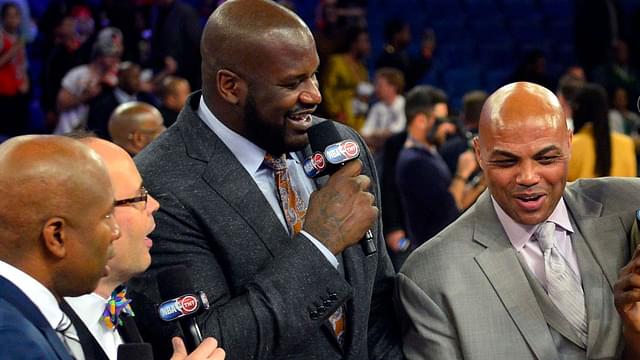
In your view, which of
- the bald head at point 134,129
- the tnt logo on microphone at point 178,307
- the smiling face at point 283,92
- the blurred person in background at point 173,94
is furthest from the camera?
the blurred person in background at point 173,94

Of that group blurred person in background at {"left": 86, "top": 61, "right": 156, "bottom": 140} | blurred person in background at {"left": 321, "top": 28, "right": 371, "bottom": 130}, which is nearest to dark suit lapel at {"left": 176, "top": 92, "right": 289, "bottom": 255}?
blurred person in background at {"left": 86, "top": 61, "right": 156, "bottom": 140}

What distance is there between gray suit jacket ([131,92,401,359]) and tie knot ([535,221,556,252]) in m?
0.49

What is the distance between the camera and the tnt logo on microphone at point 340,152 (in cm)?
280

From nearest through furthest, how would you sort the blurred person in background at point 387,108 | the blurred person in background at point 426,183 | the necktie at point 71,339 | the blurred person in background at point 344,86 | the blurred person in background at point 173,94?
the necktie at point 71,339 → the blurred person in background at point 426,183 → the blurred person in background at point 173,94 → the blurred person in background at point 387,108 → the blurred person in background at point 344,86

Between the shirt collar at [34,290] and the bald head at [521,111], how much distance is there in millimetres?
1366

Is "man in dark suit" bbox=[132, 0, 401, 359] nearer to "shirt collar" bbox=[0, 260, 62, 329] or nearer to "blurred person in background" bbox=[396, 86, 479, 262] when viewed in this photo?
"shirt collar" bbox=[0, 260, 62, 329]

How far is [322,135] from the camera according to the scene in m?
2.90

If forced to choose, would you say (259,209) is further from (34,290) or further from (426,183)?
(426,183)

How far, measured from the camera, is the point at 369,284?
313 centimetres

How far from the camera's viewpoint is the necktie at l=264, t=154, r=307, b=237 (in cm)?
304

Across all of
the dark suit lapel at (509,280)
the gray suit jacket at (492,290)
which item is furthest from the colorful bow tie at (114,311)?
the dark suit lapel at (509,280)

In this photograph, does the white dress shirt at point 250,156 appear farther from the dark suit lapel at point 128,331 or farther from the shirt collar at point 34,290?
the shirt collar at point 34,290

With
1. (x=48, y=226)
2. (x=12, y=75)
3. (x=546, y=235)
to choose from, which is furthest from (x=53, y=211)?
(x=12, y=75)

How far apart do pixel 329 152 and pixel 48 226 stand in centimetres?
81
